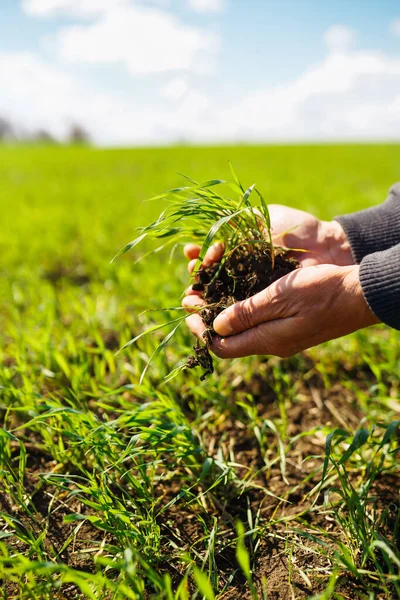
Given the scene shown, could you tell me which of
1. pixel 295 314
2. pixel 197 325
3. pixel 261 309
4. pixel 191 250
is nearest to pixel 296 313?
pixel 295 314

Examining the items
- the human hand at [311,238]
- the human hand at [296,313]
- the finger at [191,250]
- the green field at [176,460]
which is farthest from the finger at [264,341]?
the human hand at [311,238]

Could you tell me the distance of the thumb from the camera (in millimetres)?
1549

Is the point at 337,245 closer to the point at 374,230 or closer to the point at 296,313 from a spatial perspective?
the point at 374,230

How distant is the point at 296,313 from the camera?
61.4 inches

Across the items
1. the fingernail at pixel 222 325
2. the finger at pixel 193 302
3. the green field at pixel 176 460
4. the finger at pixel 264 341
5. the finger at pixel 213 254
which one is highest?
the finger at pixel 213 254

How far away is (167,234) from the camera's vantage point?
5.50 feet

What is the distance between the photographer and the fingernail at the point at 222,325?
62.4 inches

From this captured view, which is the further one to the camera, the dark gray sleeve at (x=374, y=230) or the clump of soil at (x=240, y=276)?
the dark gray sleeve at (x=374, y=230)

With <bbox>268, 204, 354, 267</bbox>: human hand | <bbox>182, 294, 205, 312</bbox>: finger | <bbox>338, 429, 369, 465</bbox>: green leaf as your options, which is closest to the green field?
<bbox>338, 429, 369, 465</bbox>: green leaf

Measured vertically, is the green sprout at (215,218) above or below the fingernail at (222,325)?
above

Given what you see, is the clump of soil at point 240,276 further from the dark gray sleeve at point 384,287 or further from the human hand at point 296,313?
the dark gray sleeve at point 384,287

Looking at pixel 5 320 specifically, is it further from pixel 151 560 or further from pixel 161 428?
pixel 151 560

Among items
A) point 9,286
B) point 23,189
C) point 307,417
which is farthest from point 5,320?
point 23,189

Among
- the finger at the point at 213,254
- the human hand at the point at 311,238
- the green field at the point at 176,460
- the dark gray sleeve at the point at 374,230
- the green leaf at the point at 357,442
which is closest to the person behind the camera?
the green field at the point at 176,460
